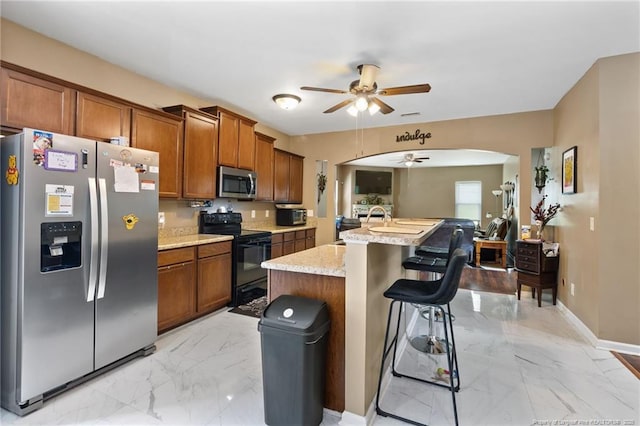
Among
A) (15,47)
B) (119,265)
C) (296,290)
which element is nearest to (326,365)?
(296,290)

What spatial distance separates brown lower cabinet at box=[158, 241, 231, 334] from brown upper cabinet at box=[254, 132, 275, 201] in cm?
134

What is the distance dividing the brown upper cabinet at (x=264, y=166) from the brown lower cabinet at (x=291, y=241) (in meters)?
0.68

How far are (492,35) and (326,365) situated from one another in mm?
2786

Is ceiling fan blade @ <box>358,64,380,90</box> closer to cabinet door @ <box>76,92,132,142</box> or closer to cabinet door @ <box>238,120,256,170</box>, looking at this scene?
cabinet door @ <box>238,120,256,170</box>

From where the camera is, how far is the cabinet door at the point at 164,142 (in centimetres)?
298

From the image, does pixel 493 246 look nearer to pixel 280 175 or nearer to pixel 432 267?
pixel 280 175

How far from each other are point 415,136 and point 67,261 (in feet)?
15.2

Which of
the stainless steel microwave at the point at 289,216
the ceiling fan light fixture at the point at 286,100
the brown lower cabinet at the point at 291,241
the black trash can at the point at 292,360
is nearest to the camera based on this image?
the black trash can at the point at 292,360

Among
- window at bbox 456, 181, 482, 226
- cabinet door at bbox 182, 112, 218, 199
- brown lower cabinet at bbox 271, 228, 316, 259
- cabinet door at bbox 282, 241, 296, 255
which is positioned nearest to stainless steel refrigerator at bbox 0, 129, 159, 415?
cabinet door at bbox 182, 112, 218, 199

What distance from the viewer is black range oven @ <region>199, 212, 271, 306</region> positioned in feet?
12.6

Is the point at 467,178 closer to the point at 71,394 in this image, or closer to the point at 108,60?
the point at 108,60

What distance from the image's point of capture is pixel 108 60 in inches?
117

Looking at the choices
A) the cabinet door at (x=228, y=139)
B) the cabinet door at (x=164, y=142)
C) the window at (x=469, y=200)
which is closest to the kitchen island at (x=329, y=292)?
the cabinet door at (x=164, y=142)

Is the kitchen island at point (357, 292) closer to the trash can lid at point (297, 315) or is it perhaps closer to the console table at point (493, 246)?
the trash can lid at point (297, 315)
